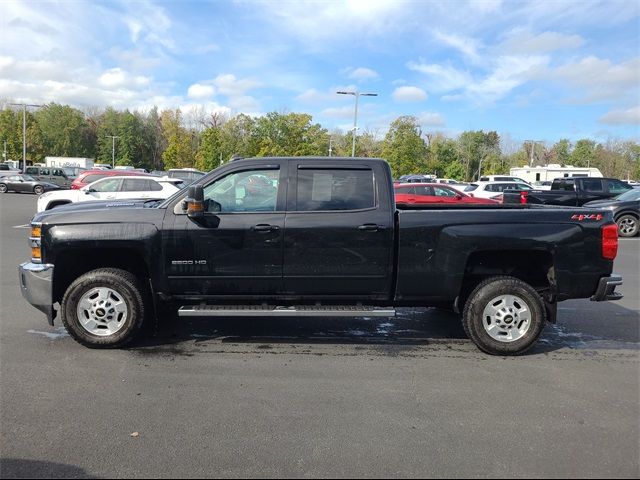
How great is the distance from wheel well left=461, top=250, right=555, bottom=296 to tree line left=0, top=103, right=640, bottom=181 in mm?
44938

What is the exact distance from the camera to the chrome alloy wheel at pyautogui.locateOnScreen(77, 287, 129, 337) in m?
4.98

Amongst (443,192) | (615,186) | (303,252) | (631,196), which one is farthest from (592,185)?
(303,252)

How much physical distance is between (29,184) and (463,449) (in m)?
39.0

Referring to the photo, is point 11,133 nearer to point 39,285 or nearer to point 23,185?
→ point 23,185

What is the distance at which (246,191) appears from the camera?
16.6 feet

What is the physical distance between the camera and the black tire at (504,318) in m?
5.00

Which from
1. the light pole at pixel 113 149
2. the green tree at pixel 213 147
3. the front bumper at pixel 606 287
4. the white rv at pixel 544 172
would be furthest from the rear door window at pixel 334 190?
the light pole at pixel 113 149

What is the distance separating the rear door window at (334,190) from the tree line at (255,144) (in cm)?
4475

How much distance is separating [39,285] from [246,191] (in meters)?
2.27

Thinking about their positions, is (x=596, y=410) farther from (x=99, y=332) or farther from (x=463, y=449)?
(x=99, y=332)

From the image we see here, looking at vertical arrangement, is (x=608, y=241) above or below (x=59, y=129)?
below

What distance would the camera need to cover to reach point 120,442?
329 cm

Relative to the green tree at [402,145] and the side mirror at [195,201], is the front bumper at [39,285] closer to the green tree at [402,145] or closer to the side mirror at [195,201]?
the side mirror at [195,201]

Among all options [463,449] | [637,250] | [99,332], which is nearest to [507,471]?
[463,449]
